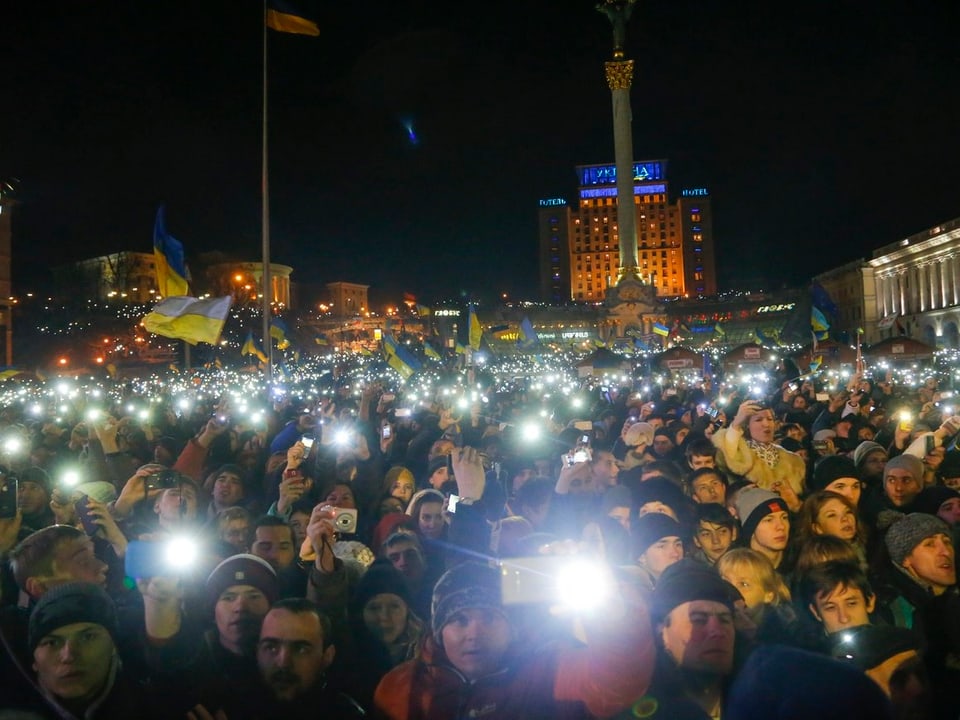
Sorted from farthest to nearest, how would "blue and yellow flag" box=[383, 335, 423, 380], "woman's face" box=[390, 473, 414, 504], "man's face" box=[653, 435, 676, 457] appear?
"blue and yellow flag" box=[383, 335, 423, 380]
"man's face" box=[653, 435, 676, 457]
"woman's face" box=[390, 473, 414, 504]

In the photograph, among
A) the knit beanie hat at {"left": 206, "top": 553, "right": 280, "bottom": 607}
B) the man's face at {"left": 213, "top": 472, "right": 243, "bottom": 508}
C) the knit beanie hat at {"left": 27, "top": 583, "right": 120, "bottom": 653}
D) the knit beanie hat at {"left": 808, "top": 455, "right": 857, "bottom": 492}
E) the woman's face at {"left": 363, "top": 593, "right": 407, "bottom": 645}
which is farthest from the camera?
the man's face at {"left": 213, "top": 472, "right": 243, "bottom": 508}

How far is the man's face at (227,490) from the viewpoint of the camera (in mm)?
6230

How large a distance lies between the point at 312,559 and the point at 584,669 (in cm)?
239

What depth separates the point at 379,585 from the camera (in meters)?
3.84

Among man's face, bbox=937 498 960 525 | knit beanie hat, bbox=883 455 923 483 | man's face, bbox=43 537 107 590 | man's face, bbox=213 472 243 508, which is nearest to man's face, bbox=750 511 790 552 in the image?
man's face, bbox=937 498 960 525

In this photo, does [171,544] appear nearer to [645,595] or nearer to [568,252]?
[645,595]

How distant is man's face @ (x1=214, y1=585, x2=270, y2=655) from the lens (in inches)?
131

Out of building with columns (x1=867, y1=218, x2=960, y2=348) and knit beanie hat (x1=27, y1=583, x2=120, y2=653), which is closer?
knit beanie hat (x1=27, y1=583, x2=120, y2=653)

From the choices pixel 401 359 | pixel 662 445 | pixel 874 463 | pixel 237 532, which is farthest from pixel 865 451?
pixel 401 359

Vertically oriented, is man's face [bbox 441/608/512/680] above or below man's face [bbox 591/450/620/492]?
below

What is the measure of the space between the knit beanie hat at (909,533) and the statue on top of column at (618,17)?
198ft

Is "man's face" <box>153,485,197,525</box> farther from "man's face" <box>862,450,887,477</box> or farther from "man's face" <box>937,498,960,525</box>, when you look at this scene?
"man's face" <box>862,450,887,477</box>

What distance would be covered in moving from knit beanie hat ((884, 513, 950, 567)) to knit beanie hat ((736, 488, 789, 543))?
0.67m

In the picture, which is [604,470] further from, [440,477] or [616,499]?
[440,477]
